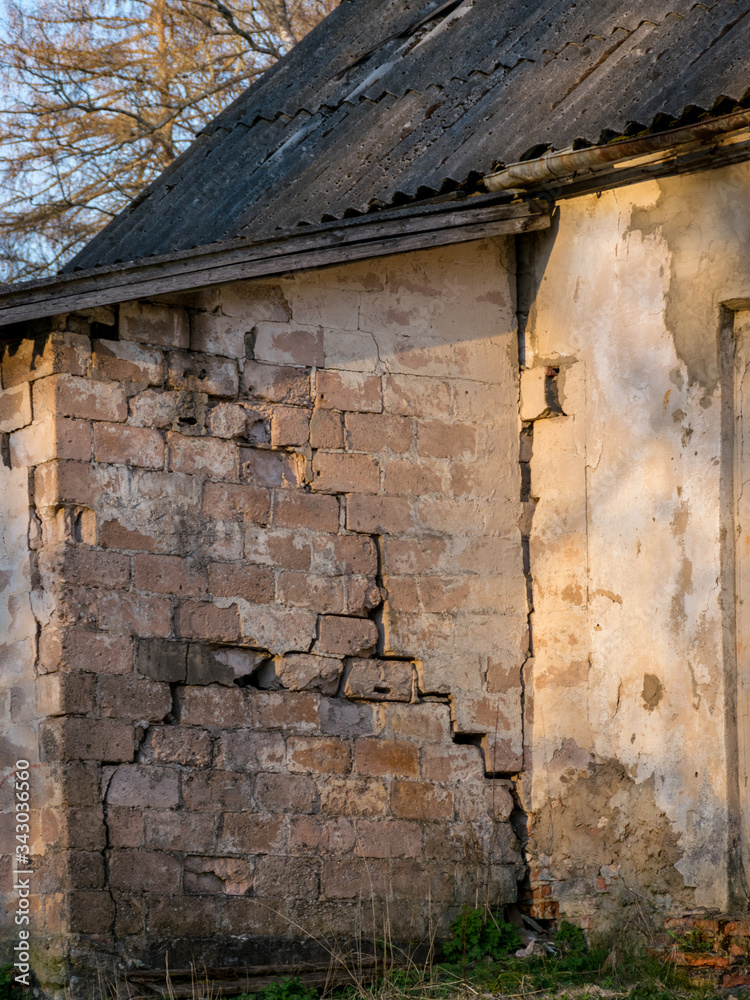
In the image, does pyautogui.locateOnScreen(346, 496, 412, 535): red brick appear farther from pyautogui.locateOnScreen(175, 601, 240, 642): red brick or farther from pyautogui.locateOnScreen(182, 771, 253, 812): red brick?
pyautogui.locateOnScreen(182, 771, 253, 812): red brick

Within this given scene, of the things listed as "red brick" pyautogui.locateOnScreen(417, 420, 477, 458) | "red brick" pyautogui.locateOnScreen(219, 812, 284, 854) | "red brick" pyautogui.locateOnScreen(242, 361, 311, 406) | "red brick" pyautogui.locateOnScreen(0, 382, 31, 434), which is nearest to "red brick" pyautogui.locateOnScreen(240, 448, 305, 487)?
"red brick" pyautogui.locateOnScreen(242, 361, 311, 406)

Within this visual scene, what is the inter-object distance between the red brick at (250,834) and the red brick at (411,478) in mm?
1628

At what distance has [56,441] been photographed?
5.21 m

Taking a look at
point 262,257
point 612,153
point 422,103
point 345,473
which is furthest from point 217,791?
point 422,103

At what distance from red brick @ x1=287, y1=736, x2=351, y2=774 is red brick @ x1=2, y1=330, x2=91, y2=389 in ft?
6.21

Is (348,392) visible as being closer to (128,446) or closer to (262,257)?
(262,257)

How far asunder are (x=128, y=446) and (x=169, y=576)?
1.93 feet

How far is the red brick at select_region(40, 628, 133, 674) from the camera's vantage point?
5098mm

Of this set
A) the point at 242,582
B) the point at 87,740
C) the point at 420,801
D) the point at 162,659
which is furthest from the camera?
the point at 420,801

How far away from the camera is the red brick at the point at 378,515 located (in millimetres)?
5836

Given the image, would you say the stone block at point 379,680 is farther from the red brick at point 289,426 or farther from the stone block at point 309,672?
the red brick at point 289,426

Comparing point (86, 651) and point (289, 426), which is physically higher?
point (289, 426)

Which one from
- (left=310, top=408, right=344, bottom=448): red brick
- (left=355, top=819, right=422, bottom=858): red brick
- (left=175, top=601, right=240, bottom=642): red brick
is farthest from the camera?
(left=310, top=408, right=344, bottom=448): red brick

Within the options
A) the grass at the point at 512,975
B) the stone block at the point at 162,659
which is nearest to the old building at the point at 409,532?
the stone block at the point at 162,659
